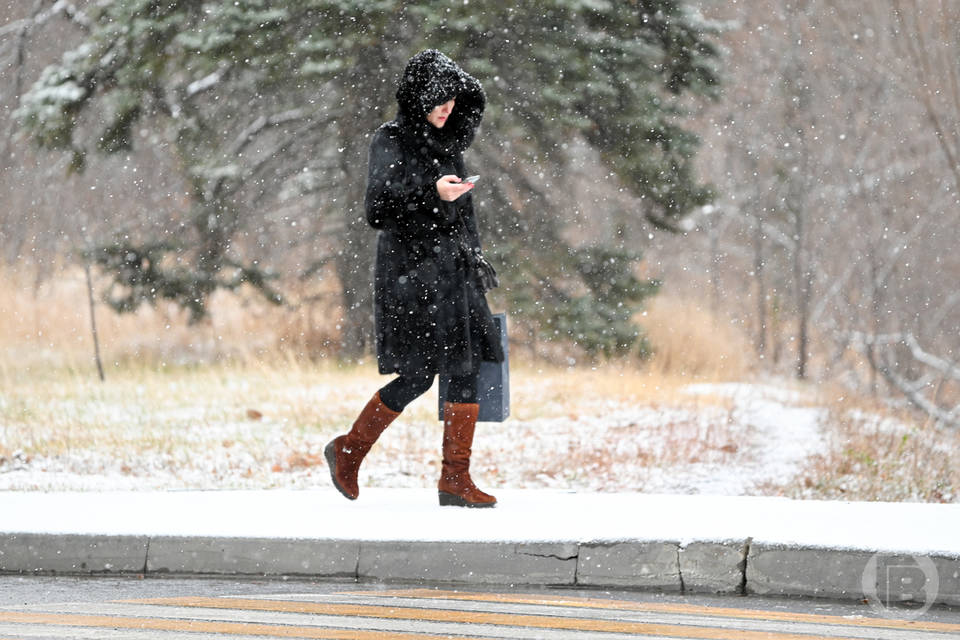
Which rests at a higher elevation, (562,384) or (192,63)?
(192,63)

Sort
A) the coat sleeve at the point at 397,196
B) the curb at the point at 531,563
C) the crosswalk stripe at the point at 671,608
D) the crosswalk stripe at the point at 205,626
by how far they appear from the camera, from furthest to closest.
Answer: the coat sleeve at the point at 397,196 → the curb at the point at 531,563 → the crosswalk stripe at the point at 671,608 → the crosswalk stripe at the point at 205,626

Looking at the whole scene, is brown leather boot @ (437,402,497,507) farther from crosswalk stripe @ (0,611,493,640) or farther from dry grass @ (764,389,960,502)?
dry grass @ (764,389,960,502)

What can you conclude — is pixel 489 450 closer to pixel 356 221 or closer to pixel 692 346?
pixel 692 346

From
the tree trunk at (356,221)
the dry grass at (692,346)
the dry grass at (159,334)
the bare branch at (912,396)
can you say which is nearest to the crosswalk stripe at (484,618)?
the dry grass at (692,346)

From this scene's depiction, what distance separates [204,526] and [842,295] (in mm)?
19759

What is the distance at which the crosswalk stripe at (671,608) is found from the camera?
440 cm

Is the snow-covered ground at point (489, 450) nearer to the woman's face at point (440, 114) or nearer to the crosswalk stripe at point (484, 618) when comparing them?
the woman's face at point (440, 114)

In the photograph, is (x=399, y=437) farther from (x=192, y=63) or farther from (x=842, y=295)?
(x=842, y=295)

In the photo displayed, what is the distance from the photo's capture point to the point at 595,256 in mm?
14961

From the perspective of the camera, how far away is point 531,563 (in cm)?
516

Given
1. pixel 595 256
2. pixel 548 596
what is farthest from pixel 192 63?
pixel 548 596

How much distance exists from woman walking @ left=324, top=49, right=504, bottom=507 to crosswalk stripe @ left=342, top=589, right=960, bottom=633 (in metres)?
1.22

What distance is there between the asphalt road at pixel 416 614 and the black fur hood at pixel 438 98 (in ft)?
6.76

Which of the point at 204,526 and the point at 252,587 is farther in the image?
the point at 204,526
